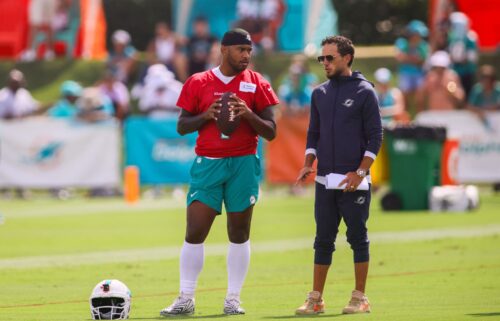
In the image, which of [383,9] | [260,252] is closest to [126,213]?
[260,252]

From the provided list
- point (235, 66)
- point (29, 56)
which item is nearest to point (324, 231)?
point (235, 66)

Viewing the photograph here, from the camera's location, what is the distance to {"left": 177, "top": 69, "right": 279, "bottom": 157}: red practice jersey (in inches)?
441

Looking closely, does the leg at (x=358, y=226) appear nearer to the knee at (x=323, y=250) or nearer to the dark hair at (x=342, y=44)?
the knee at (x=323, y=250)

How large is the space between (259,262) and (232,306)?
489 centimetres

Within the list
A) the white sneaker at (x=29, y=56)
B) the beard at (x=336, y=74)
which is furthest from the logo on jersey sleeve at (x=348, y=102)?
the white sneaker at (x=29, y=56)

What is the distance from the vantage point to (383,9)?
44.2 metres

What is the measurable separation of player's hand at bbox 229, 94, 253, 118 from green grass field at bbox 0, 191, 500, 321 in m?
1.66

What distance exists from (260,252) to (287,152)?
419 inches

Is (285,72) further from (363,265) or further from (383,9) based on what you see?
(363,265)

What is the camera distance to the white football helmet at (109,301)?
10.4m

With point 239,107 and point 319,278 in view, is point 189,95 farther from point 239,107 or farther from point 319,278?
point 319,278

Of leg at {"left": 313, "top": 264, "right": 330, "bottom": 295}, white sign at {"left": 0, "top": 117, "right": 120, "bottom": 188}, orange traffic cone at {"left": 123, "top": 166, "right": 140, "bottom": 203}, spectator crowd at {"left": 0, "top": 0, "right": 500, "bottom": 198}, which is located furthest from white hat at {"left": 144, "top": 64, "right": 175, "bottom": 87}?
leg at {"left": 313, "top": 264, "right": 330, "bottom": 295}

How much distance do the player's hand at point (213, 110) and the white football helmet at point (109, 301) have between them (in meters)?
1.59

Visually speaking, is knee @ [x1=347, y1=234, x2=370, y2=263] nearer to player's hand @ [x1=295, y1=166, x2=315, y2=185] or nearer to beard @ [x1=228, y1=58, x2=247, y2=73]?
player's hand @ [x1=295, y1=166, x2=315, y2=185]
